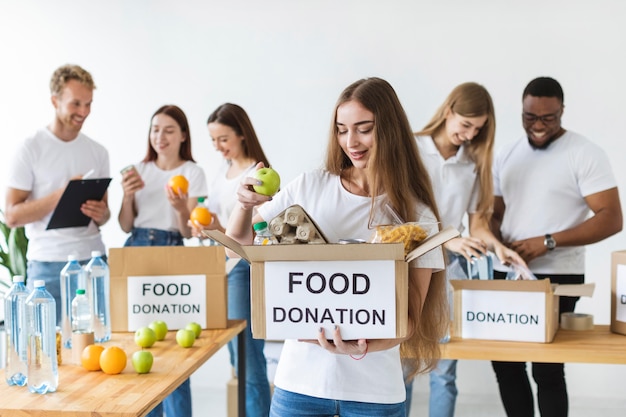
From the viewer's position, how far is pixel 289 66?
4438 millimetres

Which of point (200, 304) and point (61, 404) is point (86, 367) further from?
point (200, 304)

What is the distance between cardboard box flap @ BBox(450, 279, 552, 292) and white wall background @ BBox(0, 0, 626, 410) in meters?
1.69

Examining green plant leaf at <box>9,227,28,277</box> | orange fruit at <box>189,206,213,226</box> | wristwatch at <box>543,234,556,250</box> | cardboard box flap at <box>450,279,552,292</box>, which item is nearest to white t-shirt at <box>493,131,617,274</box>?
wristwatch at <box>543,234,556,250</box>

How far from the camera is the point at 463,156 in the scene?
308 cm

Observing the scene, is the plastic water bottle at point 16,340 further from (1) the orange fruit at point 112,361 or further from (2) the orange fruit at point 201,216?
(2) the orange fruit at point 201,216

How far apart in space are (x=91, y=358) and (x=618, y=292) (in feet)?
5.76

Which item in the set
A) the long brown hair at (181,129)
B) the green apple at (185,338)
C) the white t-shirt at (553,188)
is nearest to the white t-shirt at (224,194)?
the long brown hair at (181,129)

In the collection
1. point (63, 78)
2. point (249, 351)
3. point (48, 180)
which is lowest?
point (249, 351)

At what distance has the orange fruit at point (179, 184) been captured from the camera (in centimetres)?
322

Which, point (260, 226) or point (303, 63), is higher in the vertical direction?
point (303, 63)

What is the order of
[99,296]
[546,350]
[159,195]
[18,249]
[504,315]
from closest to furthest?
[546,350] < [504,315] < [99,296] < [159,195] < [18,249]

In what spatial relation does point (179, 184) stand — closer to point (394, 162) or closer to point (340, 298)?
point (394, 162)

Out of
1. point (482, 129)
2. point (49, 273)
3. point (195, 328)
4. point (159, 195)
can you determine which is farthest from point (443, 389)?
point (49, 273)

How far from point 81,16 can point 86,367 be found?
3157 millimetres
